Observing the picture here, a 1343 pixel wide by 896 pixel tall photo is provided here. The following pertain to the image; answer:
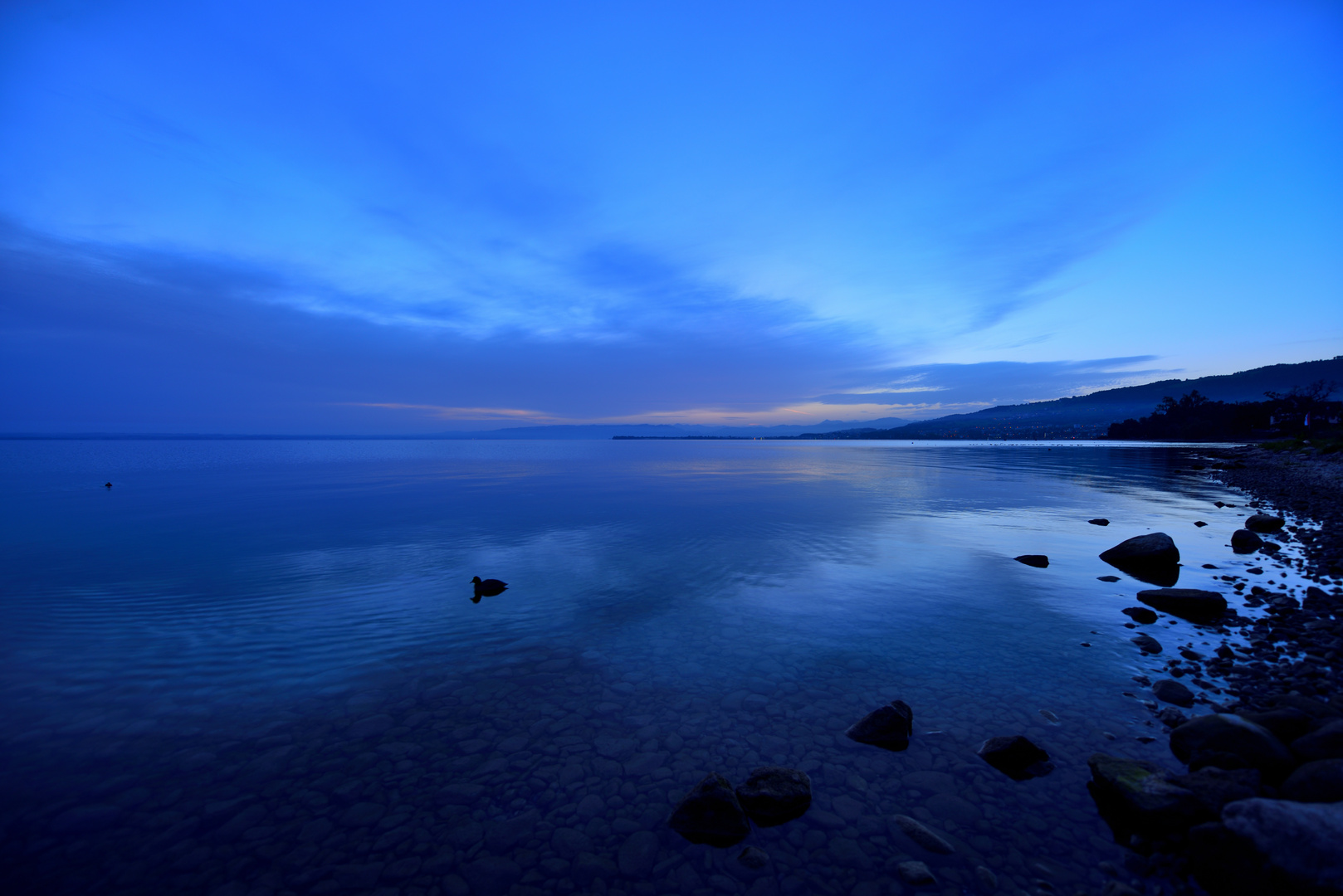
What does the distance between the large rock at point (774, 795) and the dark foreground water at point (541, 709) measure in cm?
23

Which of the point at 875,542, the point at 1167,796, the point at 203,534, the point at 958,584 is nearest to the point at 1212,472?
the point at 875,542

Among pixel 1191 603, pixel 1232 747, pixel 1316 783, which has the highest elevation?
pixel 1316 783

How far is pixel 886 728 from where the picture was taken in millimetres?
8086

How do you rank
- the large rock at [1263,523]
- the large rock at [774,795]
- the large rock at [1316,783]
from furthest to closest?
1. the large rock at [1263,523]
2. the large rock at [774,795]
3. the large rock at [1316,783]

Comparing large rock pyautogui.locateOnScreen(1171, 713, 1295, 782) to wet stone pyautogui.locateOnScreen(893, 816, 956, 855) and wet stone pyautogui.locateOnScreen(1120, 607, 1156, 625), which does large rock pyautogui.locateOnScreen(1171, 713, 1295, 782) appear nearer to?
wet stone pyautogui.locateOnScreen(893, 816, 956, 855)

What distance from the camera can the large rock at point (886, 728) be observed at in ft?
26.3

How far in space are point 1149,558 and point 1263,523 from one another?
1290 centimetres

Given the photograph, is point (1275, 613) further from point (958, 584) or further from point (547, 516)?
point (547, 516)

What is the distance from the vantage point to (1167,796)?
19.6ft

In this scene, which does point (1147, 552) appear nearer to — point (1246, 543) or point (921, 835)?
point (1246, 543)

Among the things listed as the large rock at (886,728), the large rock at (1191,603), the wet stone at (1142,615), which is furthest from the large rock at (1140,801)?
the large rock at (1191,603)

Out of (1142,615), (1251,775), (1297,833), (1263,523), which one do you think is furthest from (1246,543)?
(1297,833)

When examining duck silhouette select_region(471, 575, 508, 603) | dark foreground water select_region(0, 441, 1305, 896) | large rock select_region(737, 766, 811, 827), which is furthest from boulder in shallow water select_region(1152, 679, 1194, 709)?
duck silhouette select_region(471, 575, 508, 603)

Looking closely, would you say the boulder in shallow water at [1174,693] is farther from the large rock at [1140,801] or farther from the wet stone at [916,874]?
the wet stone at [916,874]
